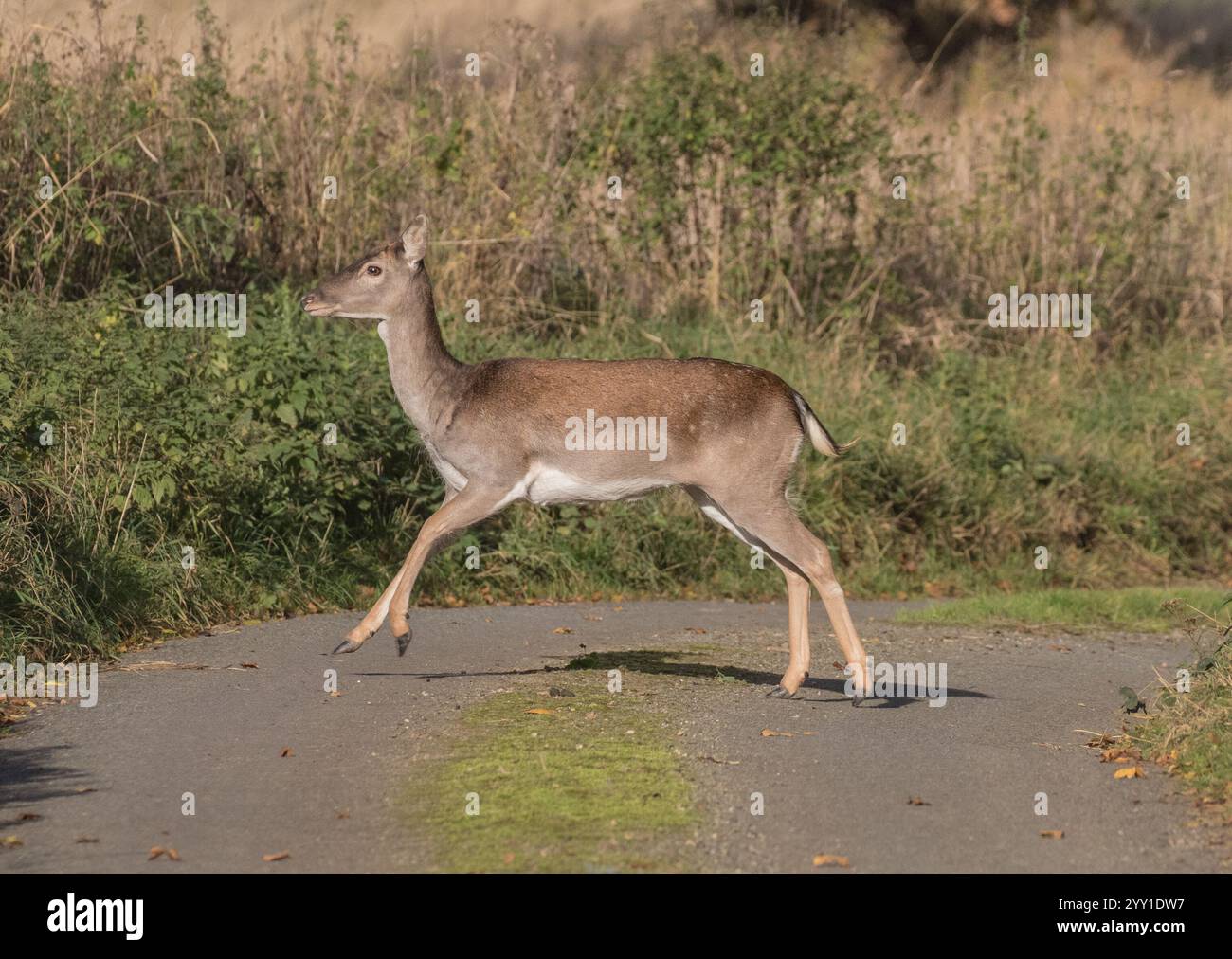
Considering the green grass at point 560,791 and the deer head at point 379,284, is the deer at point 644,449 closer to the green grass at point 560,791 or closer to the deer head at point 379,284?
the deer head at point 379,284

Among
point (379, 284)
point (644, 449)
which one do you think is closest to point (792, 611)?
point (644, 449)

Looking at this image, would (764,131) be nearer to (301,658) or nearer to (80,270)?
(80,270)

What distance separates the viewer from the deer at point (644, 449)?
1012 cm

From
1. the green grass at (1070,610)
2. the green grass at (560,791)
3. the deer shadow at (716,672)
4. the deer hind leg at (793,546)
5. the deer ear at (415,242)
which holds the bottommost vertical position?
the green grass at (1070,610)

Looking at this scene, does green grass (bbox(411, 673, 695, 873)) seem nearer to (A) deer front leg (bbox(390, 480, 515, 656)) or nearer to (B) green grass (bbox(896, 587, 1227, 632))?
(A) deer front leg (bbox(390, 480, 515, 656))

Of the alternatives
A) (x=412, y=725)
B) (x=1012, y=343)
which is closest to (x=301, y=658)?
(x=412, y=725)

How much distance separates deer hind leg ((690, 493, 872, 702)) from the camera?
9.96 m

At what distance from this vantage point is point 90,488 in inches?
472

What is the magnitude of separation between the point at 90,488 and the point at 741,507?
434cm

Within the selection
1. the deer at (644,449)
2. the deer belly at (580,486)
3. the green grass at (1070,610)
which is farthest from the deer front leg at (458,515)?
the green grass at (1070,610)

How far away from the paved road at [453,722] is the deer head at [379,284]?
198 centimetres

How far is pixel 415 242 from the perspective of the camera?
36.0 feet

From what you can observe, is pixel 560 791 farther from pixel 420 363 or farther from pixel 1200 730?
pixel 420 363

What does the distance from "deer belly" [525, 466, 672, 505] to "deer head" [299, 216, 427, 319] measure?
4.60 ft
